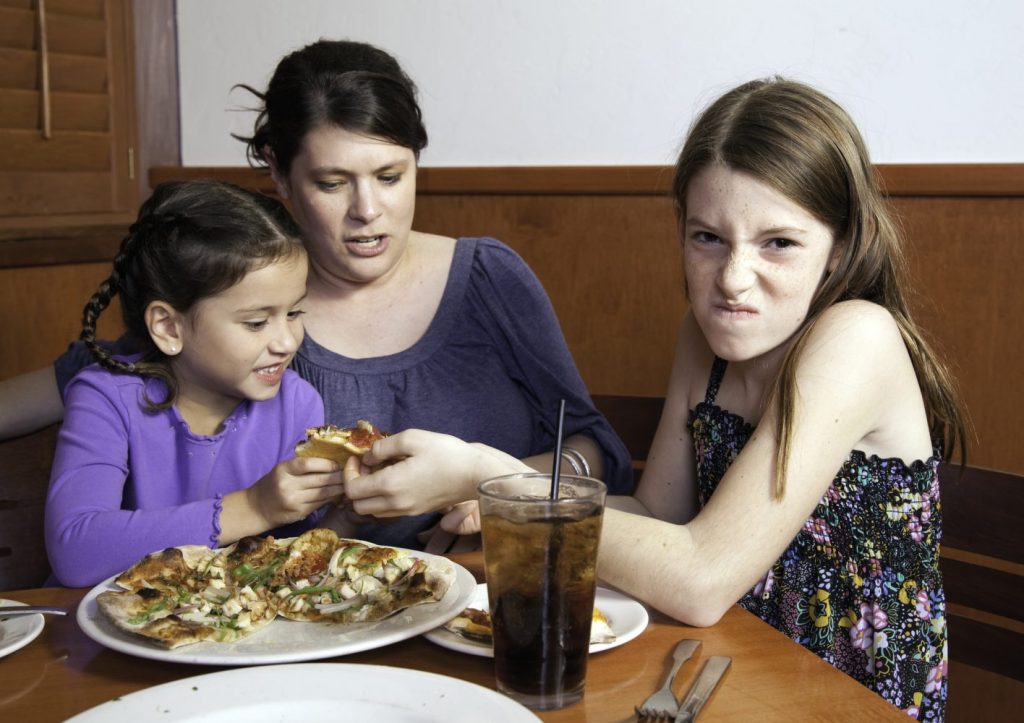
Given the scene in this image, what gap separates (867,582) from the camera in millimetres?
1499

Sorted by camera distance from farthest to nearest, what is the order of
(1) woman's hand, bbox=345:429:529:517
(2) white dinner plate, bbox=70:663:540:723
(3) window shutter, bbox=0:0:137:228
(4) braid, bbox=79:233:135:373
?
1. (3) window shutter, bbox=0:0:137:228
2. (4) braid, bbox=79:233:135:373
3. (1) woman's hand, bbox=345:429:529:517
4. (2) white dinner plate, bbox=70:663:540:723

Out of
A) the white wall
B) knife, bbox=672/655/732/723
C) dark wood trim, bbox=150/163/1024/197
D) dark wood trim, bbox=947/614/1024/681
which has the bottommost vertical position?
dark wood trim, bbox=947/614/1024/681

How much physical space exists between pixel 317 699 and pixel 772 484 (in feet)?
2.01

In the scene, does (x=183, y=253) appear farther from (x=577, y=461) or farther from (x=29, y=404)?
(x=577, y=461)

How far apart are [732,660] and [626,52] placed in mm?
2049

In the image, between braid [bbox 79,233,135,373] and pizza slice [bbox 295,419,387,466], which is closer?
pizza slice [bbox 295,419,387,466]

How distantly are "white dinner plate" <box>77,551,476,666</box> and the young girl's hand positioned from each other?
1.11 feet

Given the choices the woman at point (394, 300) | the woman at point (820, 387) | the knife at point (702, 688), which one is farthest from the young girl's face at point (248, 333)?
the knife at point (702, 688)

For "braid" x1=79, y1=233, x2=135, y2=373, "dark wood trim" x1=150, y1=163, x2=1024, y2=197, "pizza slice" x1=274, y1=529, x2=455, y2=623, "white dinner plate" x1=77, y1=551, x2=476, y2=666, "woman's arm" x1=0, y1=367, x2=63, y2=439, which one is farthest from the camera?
"dark wood trim" x1=150, y1=163, x2=1024, y2=197

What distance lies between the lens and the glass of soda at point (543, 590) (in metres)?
0.90

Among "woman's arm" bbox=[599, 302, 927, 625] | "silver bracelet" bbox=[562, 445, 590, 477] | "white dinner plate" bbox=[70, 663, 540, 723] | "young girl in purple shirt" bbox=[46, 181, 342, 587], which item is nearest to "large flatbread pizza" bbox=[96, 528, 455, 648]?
"white dinner plate" bbox=[70, 663, 540, 723]

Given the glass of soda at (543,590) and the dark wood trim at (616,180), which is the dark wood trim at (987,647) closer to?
the glass of soda at (543,590)

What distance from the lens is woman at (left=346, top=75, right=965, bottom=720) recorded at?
1352mm

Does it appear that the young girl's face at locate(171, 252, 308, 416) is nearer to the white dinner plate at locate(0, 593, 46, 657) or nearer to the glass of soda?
the white dinner plate at locate(0, 593, 46, 657)
